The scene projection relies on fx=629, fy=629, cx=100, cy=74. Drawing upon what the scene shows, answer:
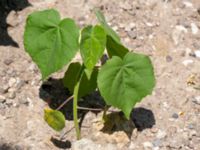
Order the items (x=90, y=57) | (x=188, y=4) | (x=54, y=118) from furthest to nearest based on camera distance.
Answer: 1. (x=188, y=4)
2. (x=54, y=118)
3. (x=90, y=57)

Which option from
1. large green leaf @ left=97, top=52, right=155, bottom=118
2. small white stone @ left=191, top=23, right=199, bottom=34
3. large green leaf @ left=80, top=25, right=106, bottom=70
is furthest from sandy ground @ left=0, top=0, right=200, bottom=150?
large green leaf @ left=80, top=25, right=106, bottom=70

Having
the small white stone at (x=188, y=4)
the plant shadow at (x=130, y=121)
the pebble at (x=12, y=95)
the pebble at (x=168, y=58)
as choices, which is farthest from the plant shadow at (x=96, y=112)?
the small white stone at (x=188, y=4)

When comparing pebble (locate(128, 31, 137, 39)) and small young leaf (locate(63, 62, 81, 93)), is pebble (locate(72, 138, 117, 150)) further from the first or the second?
pebble (locate(128, 31, 137, 39))

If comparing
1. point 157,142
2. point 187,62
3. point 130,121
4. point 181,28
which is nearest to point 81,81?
point 130,121

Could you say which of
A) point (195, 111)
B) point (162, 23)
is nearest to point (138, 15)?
point (162, 23)

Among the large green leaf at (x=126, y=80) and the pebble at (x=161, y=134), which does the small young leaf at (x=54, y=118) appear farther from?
the pebble at (x=161, y=134)

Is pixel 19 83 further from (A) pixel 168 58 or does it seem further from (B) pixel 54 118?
(A) pixel 168 58
